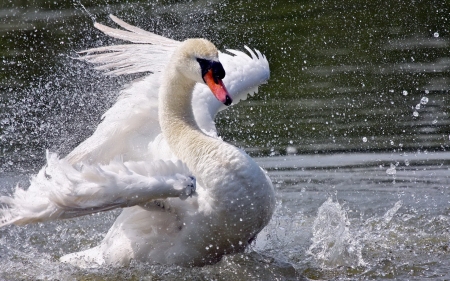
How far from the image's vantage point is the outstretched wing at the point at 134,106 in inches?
252

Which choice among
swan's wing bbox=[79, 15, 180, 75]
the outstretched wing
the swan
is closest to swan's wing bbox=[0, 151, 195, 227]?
the swan

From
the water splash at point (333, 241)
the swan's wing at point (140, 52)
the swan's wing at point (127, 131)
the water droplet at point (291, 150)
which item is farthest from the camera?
the water droplet at point (291, 150)

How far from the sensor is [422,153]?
843 cm

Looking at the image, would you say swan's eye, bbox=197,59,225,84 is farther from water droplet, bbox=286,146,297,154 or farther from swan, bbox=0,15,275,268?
water droplet, bbox=286,146,297,154

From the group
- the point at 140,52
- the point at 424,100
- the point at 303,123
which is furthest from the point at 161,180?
the point at 424,100

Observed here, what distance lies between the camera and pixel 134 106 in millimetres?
6617

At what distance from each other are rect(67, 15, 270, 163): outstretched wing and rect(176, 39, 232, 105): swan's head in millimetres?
721

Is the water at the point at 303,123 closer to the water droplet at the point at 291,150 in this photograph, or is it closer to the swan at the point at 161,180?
the water droplet at the point at 291,150

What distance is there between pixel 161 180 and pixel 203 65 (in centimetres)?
93

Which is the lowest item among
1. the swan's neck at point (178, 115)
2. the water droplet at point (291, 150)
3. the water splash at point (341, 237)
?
the water droplet at point (291, 150)

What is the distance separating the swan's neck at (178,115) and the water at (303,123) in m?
0.83

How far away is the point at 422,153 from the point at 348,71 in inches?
116

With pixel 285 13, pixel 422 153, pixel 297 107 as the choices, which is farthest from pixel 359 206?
pixel 285 13

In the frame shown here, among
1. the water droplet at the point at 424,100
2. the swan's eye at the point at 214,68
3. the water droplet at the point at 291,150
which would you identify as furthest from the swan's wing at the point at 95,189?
the water droplet at the point at 424,100
